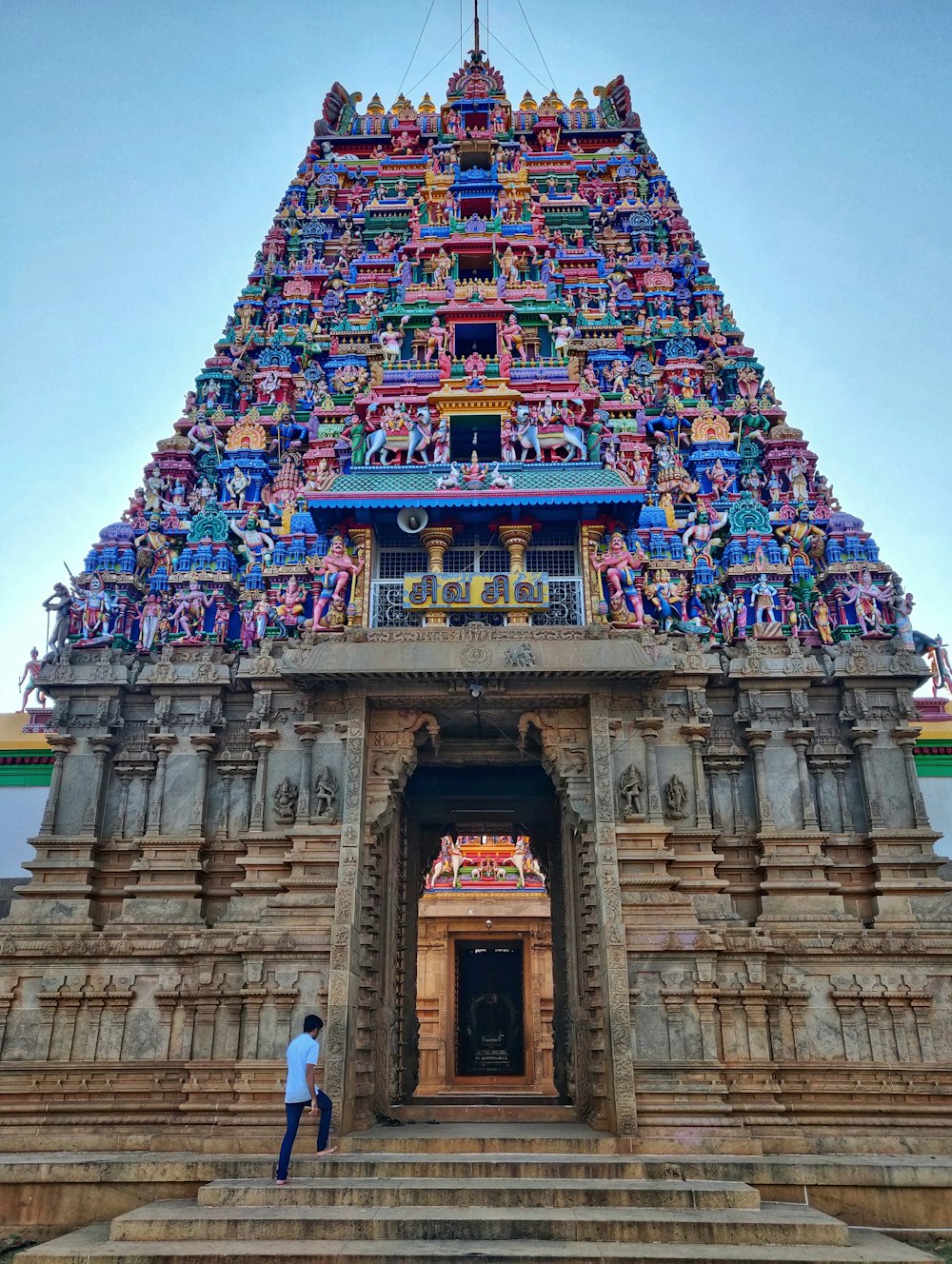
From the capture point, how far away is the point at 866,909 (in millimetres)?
15336

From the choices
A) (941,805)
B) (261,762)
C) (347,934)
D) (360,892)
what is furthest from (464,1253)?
(941,805)

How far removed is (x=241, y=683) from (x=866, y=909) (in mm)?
11208

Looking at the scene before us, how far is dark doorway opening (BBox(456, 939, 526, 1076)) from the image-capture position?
2809 cm

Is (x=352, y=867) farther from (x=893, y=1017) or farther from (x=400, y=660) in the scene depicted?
(x=893, y=1017)

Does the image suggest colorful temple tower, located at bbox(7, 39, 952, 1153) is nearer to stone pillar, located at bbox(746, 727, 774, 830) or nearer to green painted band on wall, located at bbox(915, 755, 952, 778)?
stone pillar, located at bbox(746, 727, 774, 830)

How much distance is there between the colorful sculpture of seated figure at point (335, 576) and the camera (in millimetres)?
16891

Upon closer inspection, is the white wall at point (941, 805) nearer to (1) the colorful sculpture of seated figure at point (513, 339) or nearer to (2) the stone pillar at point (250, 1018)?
(1) the colorful sculpture of seated figure at point (513, 339)

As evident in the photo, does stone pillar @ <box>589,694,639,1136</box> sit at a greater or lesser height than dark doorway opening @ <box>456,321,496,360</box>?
lesser

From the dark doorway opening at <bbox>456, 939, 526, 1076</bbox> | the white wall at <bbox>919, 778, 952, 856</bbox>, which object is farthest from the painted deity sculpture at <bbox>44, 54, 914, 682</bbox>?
the dark doorway opening at <bbox>456, 939, 526, 1076</bbox>

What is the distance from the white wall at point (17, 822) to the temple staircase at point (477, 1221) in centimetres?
962

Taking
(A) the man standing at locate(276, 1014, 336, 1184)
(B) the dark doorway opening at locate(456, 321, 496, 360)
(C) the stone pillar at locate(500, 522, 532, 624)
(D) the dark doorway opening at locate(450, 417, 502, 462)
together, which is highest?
(B) the dark doorway opening at locate(456, 321, 496, 360)

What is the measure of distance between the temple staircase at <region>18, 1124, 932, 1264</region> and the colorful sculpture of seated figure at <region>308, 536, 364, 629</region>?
28.9 feet

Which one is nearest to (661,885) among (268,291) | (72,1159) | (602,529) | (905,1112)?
(905,1112)

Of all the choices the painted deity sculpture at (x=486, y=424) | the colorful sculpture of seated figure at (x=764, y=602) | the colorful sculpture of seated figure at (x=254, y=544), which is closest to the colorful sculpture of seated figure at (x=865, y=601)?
the painted deity sculpture at (x=486, y=424)
